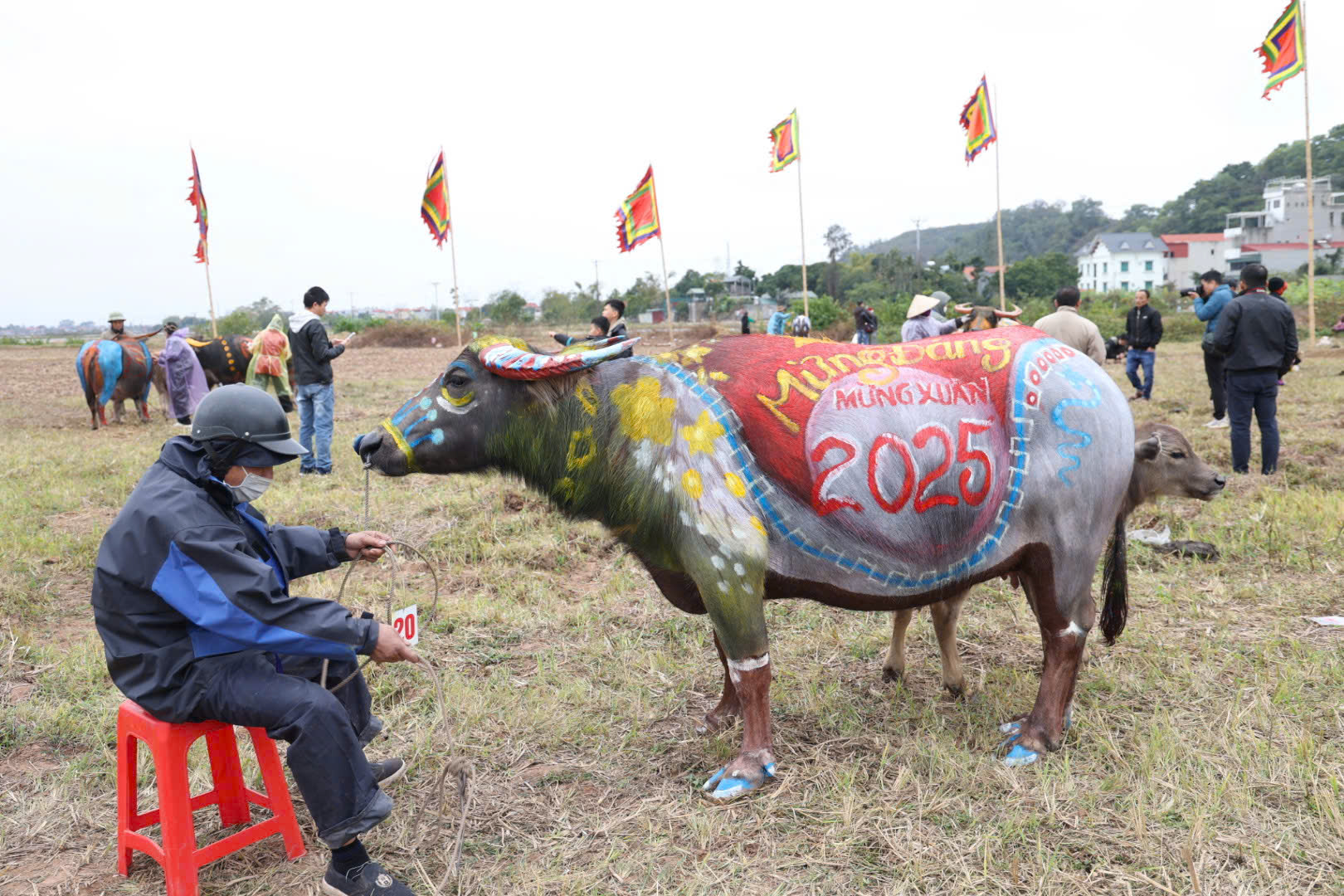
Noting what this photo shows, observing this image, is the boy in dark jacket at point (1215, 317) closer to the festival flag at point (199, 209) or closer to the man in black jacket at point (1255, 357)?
the man in black jacket at point (1255, 357)

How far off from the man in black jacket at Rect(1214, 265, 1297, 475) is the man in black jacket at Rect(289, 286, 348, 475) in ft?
24.4

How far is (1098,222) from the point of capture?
95250 mm

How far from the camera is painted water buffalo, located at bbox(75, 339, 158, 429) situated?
1169 cm

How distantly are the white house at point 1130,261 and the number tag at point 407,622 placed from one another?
69.5 m

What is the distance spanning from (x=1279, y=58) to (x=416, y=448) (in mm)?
13851

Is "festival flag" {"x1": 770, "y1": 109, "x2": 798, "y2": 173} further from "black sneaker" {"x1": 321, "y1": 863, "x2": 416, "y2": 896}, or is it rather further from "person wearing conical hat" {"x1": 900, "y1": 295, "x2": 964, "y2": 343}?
"black sneaker" {"x1": 321, "y1": 863, "x2": 416, "y2": 896}

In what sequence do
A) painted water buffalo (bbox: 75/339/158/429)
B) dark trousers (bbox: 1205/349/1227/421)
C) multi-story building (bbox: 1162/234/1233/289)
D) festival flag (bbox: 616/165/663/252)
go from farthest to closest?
1. multi-story building (bbox: 1162/234/1233/289)
2. festival flag (bbox: 616/165/663/252)
3. painted water buffalo (bbox: 75/339/158/429)
4. dark trousers (bbox: 1205/349/1227/421)

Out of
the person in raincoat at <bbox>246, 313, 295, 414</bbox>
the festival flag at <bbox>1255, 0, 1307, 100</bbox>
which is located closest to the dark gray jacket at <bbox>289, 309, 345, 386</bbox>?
the person in raincoat at <bbox>246, 313, 295, 414</bbox>

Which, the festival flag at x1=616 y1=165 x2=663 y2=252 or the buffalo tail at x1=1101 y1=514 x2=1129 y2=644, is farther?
the festival flag at x1=616 y1=165 x2=663 y2=252

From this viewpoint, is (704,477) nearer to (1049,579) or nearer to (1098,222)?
(1049,579)

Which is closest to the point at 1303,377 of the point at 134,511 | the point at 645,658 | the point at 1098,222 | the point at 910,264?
the point at 645,658

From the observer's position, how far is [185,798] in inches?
106

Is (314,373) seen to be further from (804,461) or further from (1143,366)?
(1143,366)

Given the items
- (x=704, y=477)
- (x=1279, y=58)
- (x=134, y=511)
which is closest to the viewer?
(x=134, y=511)
